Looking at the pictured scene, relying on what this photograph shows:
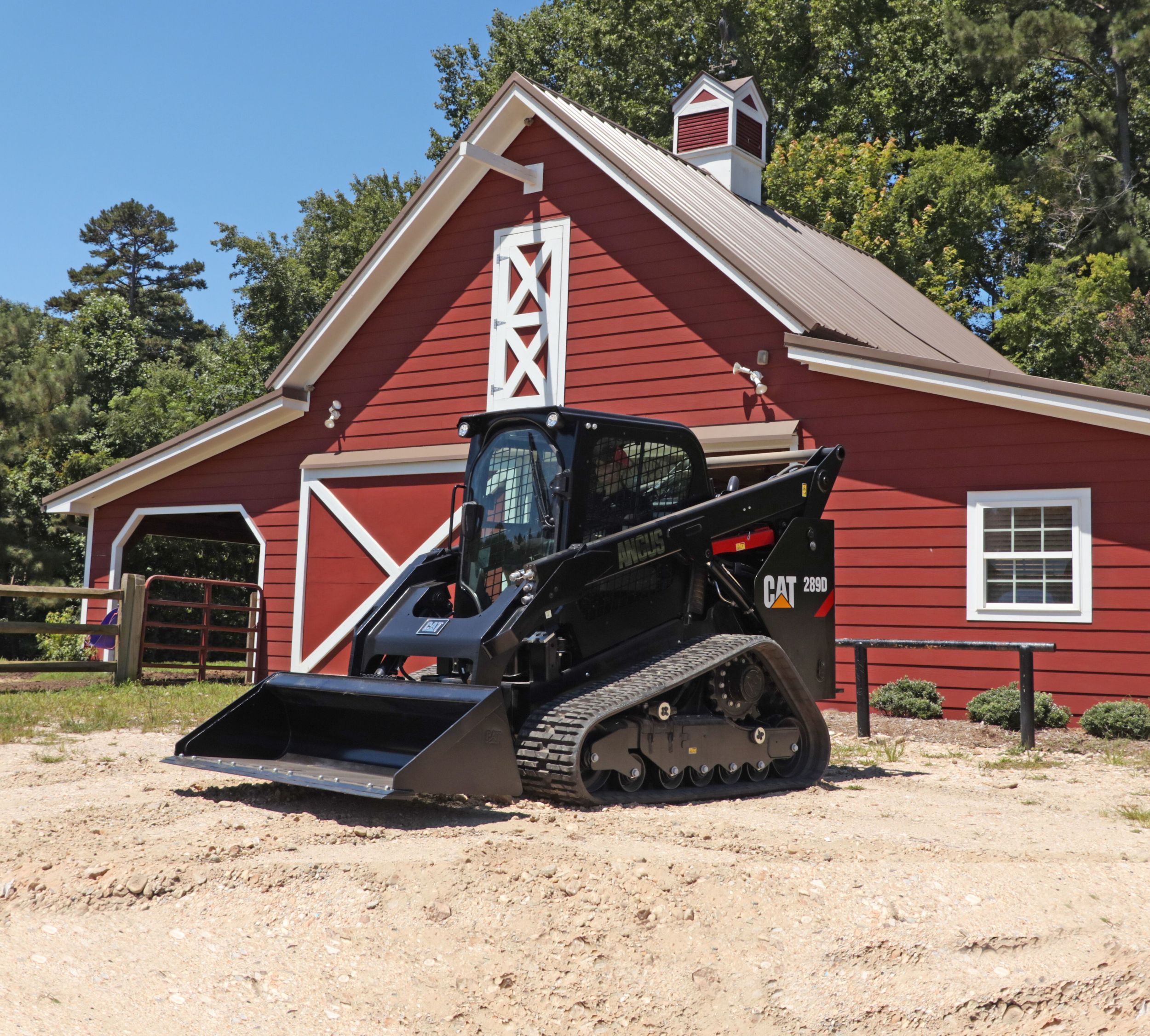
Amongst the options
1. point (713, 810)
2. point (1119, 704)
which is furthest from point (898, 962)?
point (1119, 704)

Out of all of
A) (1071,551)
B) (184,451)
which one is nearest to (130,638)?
(184,451)

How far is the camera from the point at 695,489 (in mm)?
7961

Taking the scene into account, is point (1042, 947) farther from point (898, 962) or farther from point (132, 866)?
point (132, 866)

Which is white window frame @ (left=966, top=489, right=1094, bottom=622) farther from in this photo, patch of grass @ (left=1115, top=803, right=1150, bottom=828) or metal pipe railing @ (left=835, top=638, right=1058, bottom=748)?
patch of grass @ (left=1115, top=803, right=1150, bottom=828)

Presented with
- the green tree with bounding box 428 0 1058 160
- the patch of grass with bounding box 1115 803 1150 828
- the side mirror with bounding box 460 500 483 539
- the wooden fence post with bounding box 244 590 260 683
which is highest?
the green tree with bounding box 428 0 1058 160

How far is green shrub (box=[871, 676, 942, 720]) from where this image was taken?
11.5m

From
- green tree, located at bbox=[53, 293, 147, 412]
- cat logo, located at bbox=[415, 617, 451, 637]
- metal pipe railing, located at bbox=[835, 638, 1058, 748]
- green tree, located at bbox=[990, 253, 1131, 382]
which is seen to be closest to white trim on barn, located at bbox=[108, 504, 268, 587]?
metal pipe railing, located at bbox=[835, 638, 1058, 748]

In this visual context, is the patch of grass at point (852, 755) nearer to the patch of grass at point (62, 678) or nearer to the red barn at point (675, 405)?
the red barn at point (675, 405)

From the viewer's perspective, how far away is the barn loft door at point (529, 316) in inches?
574

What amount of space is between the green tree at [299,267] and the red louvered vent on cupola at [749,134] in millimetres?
18007

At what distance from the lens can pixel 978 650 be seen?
11078 mm

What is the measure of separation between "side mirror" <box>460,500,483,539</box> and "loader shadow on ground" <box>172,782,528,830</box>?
1.58m

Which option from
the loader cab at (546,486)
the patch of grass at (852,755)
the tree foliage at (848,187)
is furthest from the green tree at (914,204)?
the loader cab at (546,486)

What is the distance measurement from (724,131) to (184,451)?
9.30m
